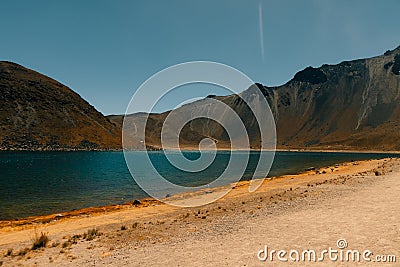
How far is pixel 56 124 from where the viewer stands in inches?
5930

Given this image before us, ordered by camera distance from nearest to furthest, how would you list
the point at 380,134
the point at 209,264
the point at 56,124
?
1. the point at 209,264
2. the point at 56,124
3. the point at 380,134

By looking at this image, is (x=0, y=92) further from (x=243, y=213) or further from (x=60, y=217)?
(x=243, y=213)

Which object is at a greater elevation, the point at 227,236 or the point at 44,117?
the point at 44,117

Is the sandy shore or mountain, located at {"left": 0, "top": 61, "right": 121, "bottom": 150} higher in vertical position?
mountain, located at {"left": 0, "top": 61, "right": 121, "bottom": 150}

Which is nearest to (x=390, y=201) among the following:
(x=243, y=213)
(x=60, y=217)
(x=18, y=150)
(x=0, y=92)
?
(x=243, y=213)

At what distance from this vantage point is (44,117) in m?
150

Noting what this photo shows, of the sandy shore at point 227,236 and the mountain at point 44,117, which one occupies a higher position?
the mountain at point 44,117

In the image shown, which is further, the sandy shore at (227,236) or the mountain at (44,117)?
the mountain at (44,117)

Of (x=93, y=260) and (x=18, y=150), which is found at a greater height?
(x=18, y=150)

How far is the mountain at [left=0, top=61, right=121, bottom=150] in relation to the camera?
136m

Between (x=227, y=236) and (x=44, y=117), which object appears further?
(x=44, y=117)

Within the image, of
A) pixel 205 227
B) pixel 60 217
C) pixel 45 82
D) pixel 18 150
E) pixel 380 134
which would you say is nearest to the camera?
pixel 205 227

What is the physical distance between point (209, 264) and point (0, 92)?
16945 centimetres

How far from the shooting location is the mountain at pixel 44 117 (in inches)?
5359
